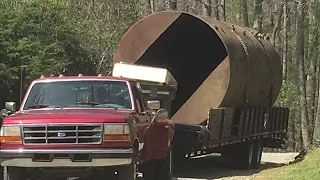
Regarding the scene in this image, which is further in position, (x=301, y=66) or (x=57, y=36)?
(x=301, y=66)

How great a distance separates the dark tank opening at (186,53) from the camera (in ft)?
59.1

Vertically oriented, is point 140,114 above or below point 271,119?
above

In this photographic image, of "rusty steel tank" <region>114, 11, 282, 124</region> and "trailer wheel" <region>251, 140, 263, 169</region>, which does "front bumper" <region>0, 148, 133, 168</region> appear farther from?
"trailer wheel" <region>251, 140, 263, 169</region>

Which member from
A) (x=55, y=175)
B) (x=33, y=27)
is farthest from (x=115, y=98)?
(x=33, y=27)

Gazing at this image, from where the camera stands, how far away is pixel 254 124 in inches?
746

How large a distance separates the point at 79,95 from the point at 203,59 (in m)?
9.34

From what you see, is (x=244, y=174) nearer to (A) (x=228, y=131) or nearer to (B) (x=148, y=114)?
(A) (x=228, y=131)

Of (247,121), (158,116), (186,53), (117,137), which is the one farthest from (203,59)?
(117,137)

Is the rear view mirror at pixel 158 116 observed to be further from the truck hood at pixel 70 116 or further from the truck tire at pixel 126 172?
the truck tire at pixel 126 172

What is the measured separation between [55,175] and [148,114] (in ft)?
7.20

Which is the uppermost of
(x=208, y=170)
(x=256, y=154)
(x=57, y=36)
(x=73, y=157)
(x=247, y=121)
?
(x=57, y=36)

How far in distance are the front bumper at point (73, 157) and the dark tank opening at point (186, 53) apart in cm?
816

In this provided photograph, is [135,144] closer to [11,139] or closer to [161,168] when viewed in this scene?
[11,139]

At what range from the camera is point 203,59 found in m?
19.7
